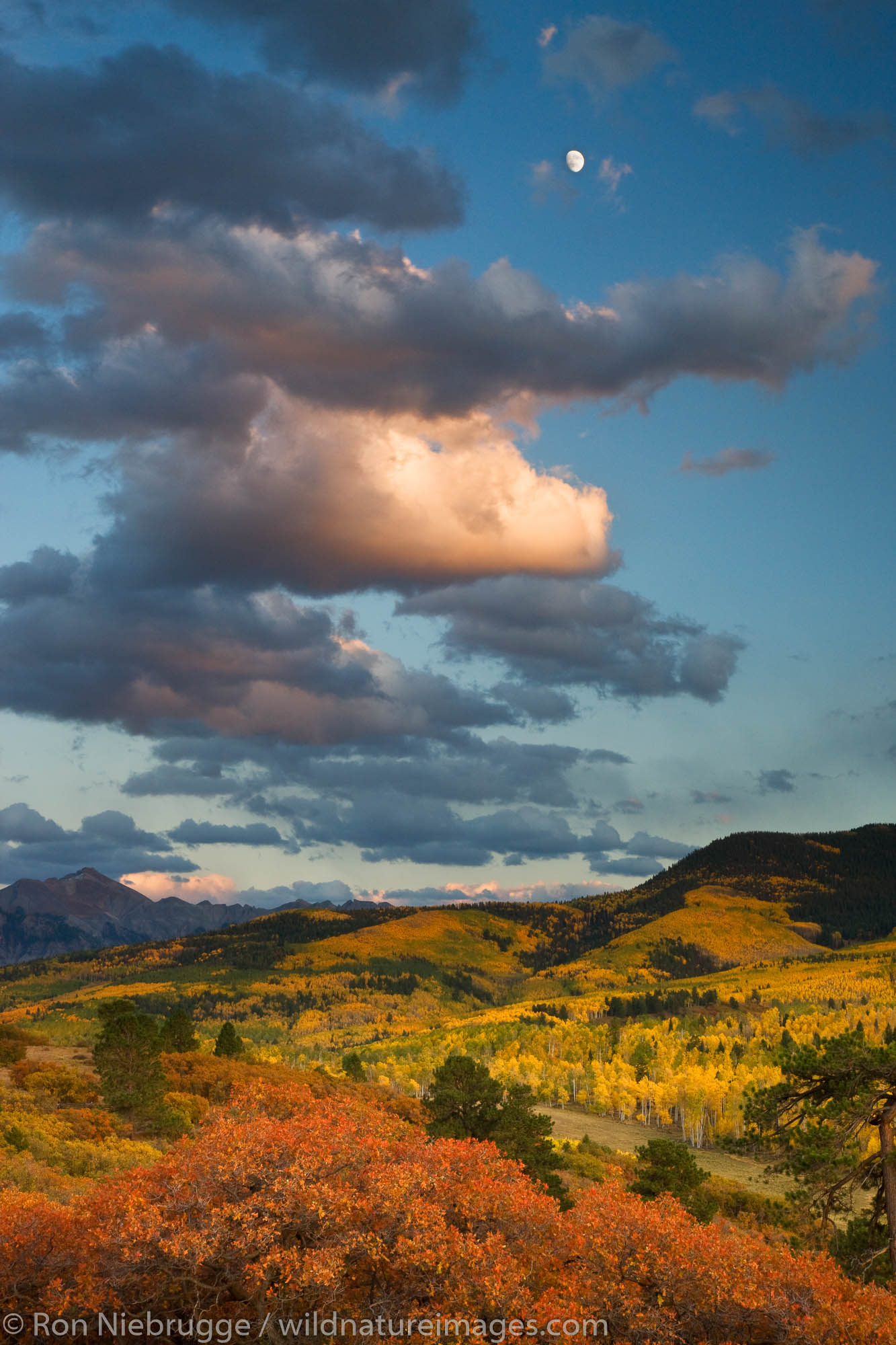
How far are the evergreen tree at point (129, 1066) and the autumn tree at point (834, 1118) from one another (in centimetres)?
5109

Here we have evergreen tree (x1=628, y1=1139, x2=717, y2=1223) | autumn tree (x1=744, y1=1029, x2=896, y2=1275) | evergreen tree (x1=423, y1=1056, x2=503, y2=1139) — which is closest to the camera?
autumn tree (x1=744, y1=1029, x2=896, y2=1275)

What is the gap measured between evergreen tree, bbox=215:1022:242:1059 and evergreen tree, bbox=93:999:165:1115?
2989 cm

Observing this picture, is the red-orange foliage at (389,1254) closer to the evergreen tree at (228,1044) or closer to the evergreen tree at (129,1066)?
the evergreen tree at (129,1066)

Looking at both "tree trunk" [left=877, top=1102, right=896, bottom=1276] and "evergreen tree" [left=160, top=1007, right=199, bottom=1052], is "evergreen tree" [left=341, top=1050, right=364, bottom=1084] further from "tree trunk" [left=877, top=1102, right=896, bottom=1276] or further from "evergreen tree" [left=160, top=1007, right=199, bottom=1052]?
"tree trunk" [left=877, top=1102, right=896, bottom=1276]

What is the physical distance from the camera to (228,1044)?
97.2 meters

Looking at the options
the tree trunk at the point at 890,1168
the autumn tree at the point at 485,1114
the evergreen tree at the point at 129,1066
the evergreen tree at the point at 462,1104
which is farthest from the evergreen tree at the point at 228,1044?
the tree trunk at the point at 890,1168

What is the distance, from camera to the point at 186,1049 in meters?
91.3

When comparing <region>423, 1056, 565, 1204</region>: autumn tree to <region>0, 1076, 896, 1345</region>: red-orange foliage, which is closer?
<region>0, 1076, 896, 1345</region>: red-orange foliage

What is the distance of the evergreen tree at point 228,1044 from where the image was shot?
96.5m

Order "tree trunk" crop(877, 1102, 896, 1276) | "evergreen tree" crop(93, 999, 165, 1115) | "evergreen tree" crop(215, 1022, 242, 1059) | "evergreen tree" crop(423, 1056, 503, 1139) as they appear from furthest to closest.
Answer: "evergreen tree" crop(215, 1022, 242, 1059)
"evergreen tree" crop(93, 999, 165, 1115)
"evergreen tree" crop(423, 1056, 503, 1139)
"tree trunk" crop(877, 1102, 896, 1276)

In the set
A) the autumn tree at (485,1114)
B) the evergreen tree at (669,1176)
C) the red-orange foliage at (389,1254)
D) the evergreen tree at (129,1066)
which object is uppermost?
the red-orange foliage at (389,1254)

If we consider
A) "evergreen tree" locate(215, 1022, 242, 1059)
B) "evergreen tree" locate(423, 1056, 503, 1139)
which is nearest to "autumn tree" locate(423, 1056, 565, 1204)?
"evergreen tree" locate(423, 1056, 503, 1139)

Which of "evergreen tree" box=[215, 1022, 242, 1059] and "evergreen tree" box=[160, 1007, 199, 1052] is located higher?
"evergreen tree" box=[160, 1007, 199, 1052]

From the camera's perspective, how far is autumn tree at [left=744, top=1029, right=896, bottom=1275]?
27375mm
